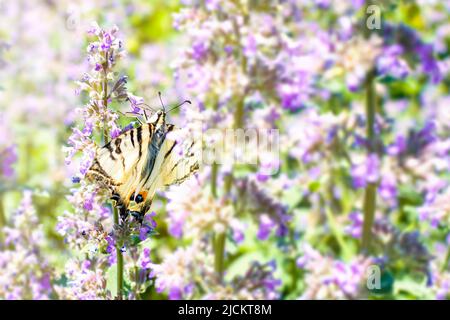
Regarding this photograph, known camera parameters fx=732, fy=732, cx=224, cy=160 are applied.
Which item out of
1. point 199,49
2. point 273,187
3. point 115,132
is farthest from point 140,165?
point 273,187

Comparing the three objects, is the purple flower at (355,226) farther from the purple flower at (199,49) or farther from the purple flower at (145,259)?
the purple flower at (145,259)

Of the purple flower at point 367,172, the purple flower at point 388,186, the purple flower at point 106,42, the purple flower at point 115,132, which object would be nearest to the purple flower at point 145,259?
the purple flower at point 115,132

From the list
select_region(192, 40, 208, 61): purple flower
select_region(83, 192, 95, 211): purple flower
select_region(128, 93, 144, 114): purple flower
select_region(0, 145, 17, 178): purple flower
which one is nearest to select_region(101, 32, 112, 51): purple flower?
select_region(128, 93, 144, 114): purple flower

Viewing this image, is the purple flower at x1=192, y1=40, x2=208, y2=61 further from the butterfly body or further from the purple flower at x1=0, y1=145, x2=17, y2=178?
the purple flower at x1=0, y1=145, x2=17, y2=178

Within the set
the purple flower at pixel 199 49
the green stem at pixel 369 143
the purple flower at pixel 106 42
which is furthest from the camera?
the green stem at pixel 369 143

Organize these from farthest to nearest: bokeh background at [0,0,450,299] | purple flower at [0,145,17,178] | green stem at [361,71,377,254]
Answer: purple flower at [0,145,17,178]
green stem at [361,71,377,254]
bokeh background at [0,0,450,299]

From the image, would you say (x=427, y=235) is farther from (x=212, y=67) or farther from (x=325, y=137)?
(x=212, y=67)

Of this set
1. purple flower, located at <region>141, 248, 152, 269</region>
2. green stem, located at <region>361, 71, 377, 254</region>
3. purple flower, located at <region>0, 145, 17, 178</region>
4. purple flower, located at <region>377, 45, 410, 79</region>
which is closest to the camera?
purple flower, located at <region>141, 248, 152, 269</region>
